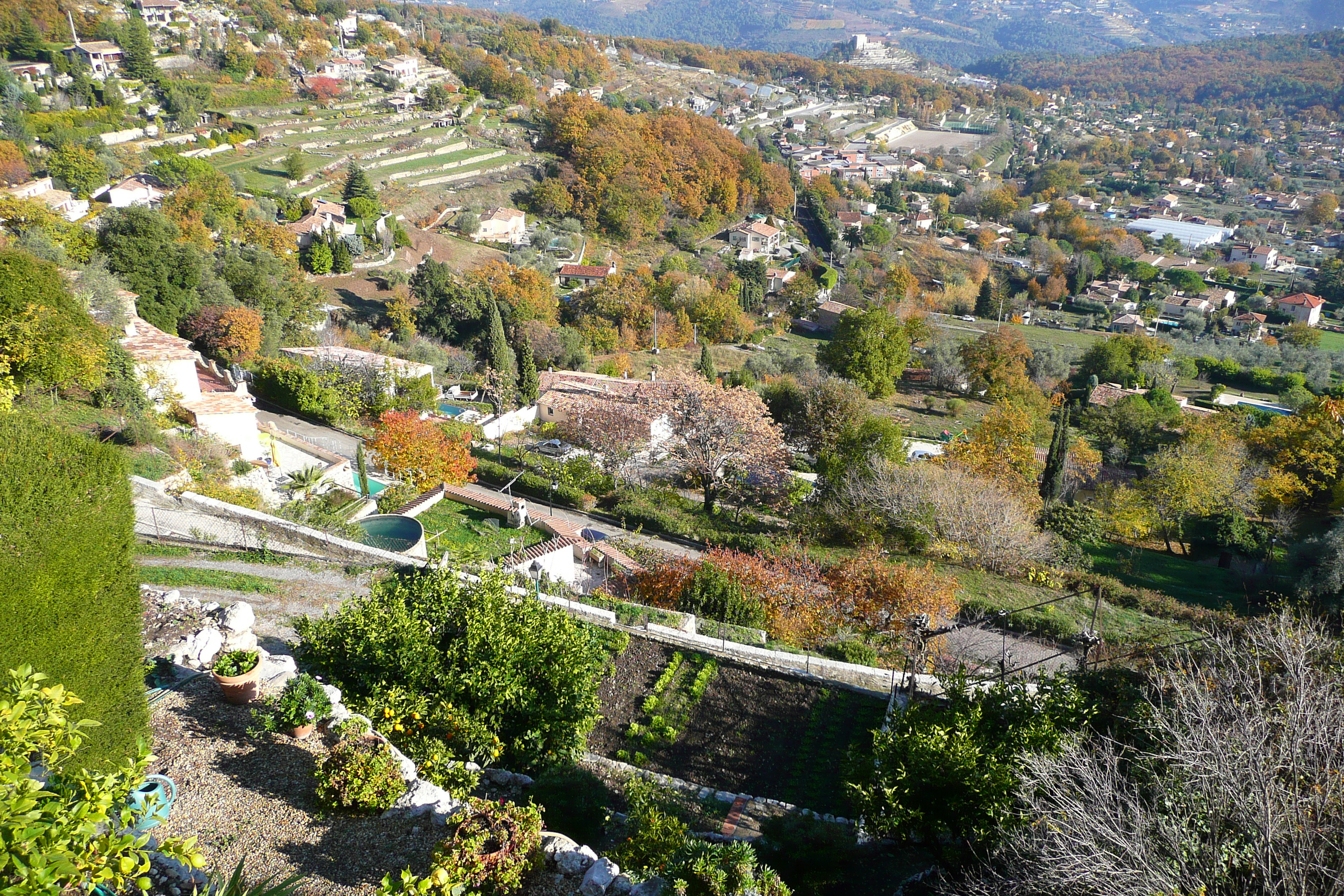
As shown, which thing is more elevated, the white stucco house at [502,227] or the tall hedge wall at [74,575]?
the tall hedge wall at [74,575]

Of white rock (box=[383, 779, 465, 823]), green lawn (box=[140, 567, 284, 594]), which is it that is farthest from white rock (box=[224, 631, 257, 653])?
white rock (box=[383, 779, 465, 823])

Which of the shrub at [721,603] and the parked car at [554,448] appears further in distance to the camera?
the parked car at [554,448]

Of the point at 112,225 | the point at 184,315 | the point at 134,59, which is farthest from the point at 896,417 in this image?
the point at 134,59

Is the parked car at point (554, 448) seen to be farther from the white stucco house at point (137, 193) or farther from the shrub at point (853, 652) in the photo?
the white stucco house at point (137, 193)

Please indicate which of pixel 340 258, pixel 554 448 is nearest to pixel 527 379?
pixel 554 448

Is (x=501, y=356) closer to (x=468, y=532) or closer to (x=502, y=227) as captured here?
(x=468, y=532)

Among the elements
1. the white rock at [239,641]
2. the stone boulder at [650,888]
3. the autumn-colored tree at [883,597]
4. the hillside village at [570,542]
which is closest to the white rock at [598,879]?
the hillside village at [570,542]
